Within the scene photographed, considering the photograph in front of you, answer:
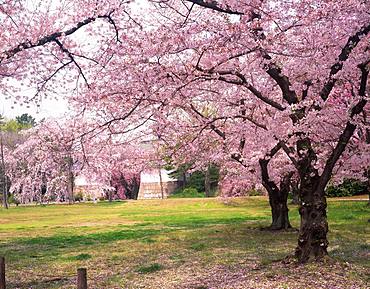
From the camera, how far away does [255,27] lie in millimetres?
8188

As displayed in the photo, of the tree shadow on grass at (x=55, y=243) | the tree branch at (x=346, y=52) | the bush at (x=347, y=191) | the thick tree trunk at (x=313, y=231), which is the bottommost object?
the tree shadow on grass at (x=55, y=243)

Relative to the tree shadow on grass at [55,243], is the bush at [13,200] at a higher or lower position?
higher

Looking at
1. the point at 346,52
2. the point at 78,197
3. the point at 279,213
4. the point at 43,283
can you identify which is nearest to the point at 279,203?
the point at 279,213

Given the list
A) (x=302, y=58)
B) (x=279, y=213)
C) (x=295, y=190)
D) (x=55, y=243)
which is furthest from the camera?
(x=295, y=190)

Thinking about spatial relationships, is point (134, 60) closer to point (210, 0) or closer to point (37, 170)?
point (210, 0)

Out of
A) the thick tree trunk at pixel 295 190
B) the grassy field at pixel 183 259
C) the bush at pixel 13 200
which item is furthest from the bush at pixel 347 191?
the bush at pixel 13 200

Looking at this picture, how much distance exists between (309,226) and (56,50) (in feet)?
20.9

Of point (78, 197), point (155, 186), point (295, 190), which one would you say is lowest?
point (295, 190)

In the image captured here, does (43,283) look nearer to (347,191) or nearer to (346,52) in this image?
(346,52)

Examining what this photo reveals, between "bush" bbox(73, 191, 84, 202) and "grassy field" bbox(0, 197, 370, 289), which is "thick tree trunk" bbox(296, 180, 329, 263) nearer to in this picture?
"grassy field" bbox(0, 197, 370, 289)

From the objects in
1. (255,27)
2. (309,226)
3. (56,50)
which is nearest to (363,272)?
(309,226)

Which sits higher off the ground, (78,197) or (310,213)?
(78,197)

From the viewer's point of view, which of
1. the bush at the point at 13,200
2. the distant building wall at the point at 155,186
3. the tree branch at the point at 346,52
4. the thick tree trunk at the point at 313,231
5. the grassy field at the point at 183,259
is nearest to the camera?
the grassy field at the point at 183,259

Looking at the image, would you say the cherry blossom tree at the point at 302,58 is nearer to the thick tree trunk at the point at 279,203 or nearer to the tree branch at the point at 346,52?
the tree branch at the point at 346,52
